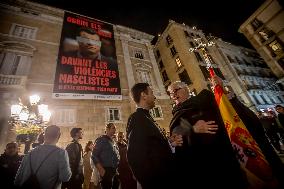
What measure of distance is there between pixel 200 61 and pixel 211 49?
21.7 feet

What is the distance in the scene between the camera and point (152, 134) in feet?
6.48

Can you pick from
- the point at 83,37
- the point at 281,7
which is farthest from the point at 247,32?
the point at 83,37

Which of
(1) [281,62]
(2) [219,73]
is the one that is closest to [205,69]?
(2) [219,73]

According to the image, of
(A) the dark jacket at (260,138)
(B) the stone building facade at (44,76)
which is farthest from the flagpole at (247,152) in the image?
(B) the stone building facade at (44,76)

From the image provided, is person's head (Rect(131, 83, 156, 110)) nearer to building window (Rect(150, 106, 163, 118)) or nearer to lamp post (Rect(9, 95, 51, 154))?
lamp post (Rect(9, 95, 51, 154))

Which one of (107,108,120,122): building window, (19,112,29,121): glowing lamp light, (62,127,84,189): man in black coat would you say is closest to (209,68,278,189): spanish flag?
(62,127,84,189): man in black coat

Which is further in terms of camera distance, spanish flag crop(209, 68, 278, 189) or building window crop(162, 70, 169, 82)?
building window crop(162, 70, 169, 82)

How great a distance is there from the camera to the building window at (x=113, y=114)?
14290 millimetres

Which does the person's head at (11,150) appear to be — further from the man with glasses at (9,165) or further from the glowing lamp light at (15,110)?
the glowing lamp light at (15,110)

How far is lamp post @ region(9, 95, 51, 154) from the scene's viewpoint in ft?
23.1

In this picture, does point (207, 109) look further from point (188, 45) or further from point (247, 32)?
point (247, 32)

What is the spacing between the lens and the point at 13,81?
11836mm

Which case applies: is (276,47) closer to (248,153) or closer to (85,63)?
(85,63)

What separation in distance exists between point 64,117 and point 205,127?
481 inches
